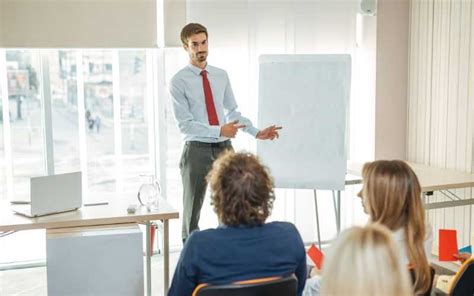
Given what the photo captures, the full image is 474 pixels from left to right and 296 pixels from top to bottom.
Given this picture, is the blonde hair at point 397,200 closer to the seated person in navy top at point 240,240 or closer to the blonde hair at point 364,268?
the seated person in navy top at point 240,240

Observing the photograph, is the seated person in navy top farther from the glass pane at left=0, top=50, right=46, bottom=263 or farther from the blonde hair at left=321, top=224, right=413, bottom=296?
the glass pane at left=0, top=50, right=46, bottom=263

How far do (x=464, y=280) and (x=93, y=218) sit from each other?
66.2 inches

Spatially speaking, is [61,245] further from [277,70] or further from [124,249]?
[277,70]

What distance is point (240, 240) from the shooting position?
1.84 meters

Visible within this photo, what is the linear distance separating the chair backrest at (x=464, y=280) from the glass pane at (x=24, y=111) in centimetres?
317

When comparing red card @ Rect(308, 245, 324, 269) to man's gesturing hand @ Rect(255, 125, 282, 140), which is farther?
man's gesturing hand @ Rect(255, 125, 282, 140)

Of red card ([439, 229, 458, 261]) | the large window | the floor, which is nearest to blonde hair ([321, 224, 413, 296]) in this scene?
red card ([439, 229, 458, 261])

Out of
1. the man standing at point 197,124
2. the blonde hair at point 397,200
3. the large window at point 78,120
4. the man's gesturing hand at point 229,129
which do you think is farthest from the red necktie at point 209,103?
the blonde hair at point 397,200

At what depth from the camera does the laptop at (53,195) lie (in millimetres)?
2758

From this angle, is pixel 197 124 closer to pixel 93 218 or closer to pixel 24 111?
pixel 93 218

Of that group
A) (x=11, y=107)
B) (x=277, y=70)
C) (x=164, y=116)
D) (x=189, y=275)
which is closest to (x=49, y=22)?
(x=11, y=107)

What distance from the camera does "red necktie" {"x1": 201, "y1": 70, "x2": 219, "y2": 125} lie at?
383 cm

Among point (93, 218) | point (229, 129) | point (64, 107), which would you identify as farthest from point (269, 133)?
point (64, 107)

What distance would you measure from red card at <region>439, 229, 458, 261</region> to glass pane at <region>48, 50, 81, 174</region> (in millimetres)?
2944
